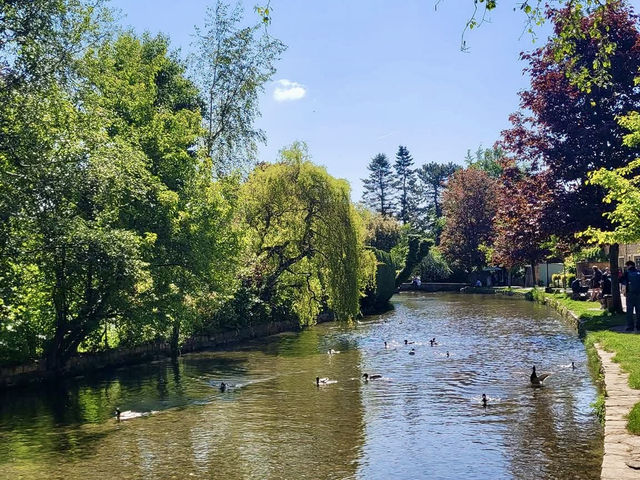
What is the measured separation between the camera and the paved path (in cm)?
745

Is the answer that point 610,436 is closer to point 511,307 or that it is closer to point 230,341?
point 230,341

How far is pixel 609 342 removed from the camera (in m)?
17.8

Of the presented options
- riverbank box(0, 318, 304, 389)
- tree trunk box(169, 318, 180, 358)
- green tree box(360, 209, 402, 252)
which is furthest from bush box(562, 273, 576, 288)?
tree trunk box(169, 318, 180, 358)

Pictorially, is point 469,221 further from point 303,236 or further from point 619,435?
point 619,435

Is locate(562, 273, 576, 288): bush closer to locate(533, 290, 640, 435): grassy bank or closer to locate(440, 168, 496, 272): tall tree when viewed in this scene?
locate(440, 168, 496, 272): tall tree

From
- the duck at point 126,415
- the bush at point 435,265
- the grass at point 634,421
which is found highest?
the bush at point 435,265

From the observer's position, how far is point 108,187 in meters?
16.1

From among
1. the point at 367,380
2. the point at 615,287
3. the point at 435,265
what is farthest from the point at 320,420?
the point at 435,265

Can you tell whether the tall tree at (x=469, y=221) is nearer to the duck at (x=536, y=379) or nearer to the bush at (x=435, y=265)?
the bush at (x=435, y=265)

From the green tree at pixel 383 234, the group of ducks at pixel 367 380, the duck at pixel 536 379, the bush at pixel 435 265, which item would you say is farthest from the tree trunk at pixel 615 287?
the bush at pixel 435 265

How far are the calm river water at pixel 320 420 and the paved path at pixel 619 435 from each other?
2.23 ft

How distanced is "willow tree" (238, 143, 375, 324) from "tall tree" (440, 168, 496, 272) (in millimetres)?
37564

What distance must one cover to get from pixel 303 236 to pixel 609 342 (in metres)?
14.6

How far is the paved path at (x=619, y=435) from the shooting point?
7.45m
